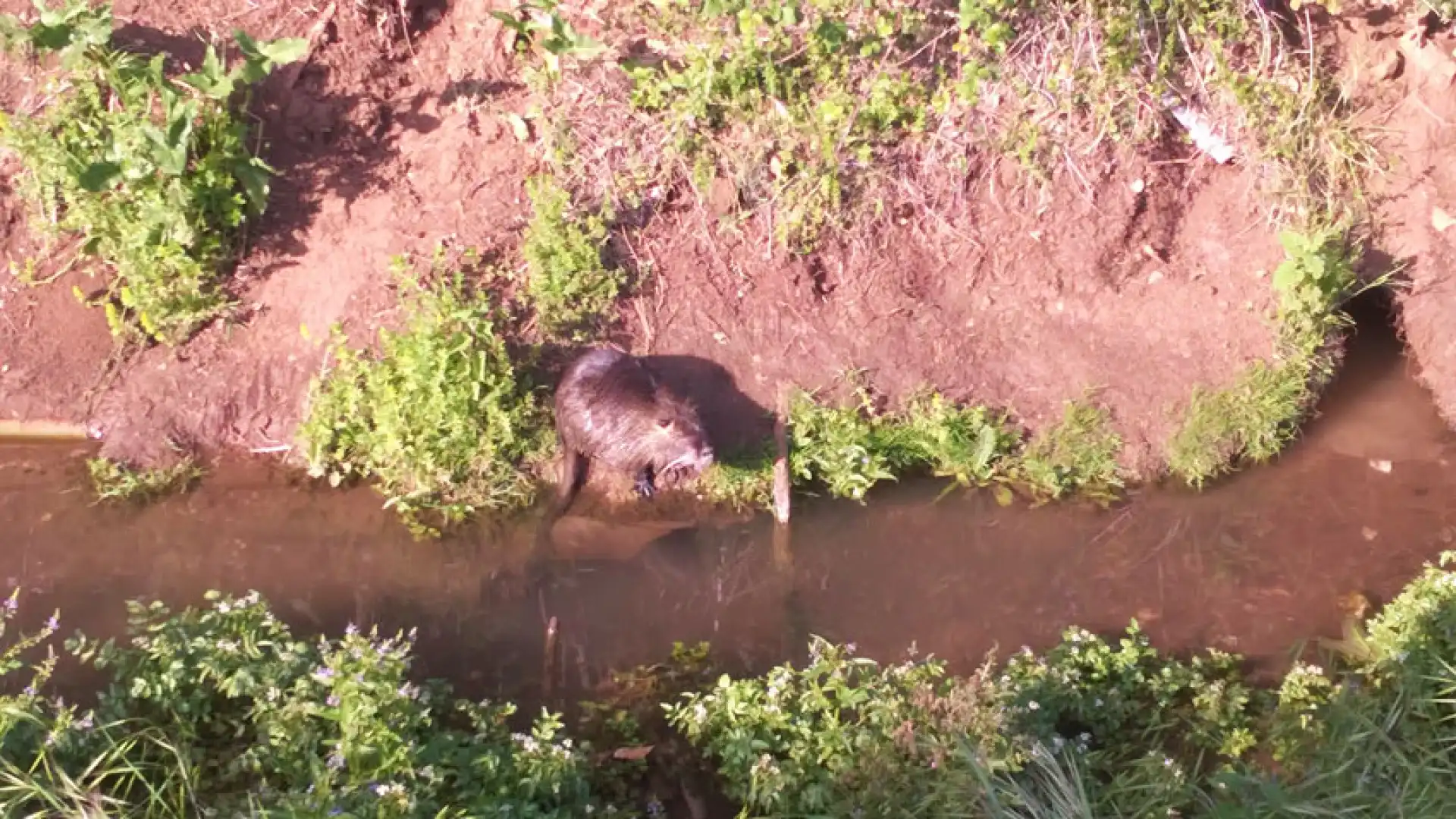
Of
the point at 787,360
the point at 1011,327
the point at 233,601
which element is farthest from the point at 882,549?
the point at 233,601

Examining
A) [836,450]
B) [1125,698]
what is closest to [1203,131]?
[836,450]

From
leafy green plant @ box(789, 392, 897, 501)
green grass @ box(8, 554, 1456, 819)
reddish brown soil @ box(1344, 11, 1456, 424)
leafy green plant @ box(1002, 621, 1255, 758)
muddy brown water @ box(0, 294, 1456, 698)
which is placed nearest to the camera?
green grass @ box(8, 554, 1456, 819)

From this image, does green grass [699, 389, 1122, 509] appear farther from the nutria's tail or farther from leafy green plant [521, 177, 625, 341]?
leafy green plant [521, 177, 625, 341]

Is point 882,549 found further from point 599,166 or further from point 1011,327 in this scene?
point 599,166

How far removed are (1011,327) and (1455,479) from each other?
2.54 meters

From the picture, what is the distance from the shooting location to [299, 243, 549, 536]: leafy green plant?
540 cm

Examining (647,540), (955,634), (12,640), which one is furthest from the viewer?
(647,540)

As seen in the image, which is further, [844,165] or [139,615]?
[844,165]

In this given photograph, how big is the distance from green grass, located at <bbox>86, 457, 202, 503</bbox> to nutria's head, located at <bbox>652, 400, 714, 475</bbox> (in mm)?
2321

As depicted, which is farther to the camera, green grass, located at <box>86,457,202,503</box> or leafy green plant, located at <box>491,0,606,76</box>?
leafy green plant, located at <box>491,0,606,76</box>

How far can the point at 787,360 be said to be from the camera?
241 inches

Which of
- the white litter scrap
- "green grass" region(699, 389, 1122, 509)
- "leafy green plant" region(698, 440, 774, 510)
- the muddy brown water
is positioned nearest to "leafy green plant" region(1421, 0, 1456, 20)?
the white litter scrap

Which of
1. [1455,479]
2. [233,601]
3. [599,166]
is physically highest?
[599,166]

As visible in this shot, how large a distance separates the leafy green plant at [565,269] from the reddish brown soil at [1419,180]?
15.4 ft
